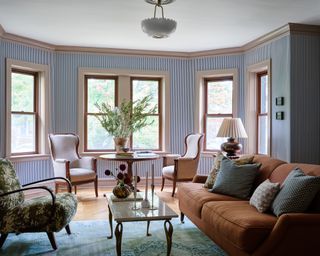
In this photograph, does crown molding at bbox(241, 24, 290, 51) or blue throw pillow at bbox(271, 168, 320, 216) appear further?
crown molding at bbox(241, 24, 290, 51)

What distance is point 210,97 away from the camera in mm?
6922

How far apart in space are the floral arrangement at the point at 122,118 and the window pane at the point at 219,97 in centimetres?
113

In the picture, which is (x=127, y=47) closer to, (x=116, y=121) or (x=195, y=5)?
(x=116, y=121)

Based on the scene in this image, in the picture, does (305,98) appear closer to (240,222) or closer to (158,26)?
(158,26)

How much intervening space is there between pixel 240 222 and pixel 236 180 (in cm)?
106

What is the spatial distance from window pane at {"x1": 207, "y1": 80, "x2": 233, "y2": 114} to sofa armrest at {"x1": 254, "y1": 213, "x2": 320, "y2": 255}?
440cm

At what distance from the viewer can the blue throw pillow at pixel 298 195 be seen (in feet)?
8.64

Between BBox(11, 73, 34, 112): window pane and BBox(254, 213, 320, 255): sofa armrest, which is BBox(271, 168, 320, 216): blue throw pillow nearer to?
BBox(254, 213, 320, 255): sofa armrest

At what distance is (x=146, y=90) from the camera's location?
694cm

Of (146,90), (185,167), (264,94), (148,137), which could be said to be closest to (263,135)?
(264,94)

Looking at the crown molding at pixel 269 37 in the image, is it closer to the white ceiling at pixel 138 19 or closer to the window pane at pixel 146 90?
the white ceiling at pixel 138 19

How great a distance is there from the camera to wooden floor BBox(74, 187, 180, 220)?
4.63 meters

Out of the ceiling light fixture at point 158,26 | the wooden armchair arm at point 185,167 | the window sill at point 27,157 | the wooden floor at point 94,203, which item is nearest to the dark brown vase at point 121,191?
the wooden floor at point 94,203

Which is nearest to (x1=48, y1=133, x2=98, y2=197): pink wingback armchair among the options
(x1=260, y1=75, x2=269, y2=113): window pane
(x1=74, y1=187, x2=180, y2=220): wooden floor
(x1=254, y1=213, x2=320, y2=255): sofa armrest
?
(x1=74, y1=187, x2=180, y2=220): wooden floor
